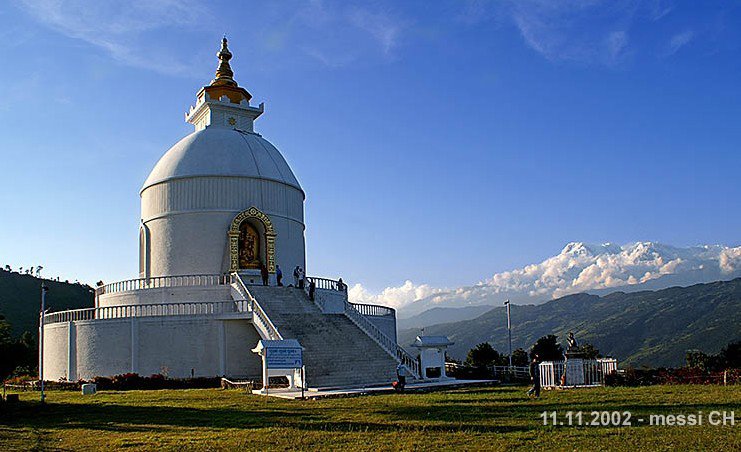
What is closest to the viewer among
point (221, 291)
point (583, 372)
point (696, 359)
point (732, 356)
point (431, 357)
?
point (583, 372)

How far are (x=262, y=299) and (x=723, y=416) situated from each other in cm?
1832

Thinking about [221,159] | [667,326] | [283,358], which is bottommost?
[667,326]

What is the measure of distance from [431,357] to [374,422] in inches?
440

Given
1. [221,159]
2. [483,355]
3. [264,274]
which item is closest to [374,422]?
[264,274]

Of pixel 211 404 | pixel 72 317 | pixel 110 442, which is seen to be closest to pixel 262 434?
pixel 110 442

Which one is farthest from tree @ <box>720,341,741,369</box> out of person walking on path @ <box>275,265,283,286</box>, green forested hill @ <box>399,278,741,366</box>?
green forested hill @ <box>399,278,741,366</box>

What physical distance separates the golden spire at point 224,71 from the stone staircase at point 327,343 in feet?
45.2

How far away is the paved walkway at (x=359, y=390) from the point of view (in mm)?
19203

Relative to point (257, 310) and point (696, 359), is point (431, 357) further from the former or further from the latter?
point (696, 359)

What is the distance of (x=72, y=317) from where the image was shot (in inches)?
1145

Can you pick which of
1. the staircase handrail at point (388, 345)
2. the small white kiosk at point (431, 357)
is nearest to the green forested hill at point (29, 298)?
the staircase handrail at point (388, 345)

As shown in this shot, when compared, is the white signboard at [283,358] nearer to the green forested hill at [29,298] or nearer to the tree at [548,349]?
the tree at [548,349]

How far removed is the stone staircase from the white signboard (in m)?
1.78

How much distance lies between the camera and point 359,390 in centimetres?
2016
